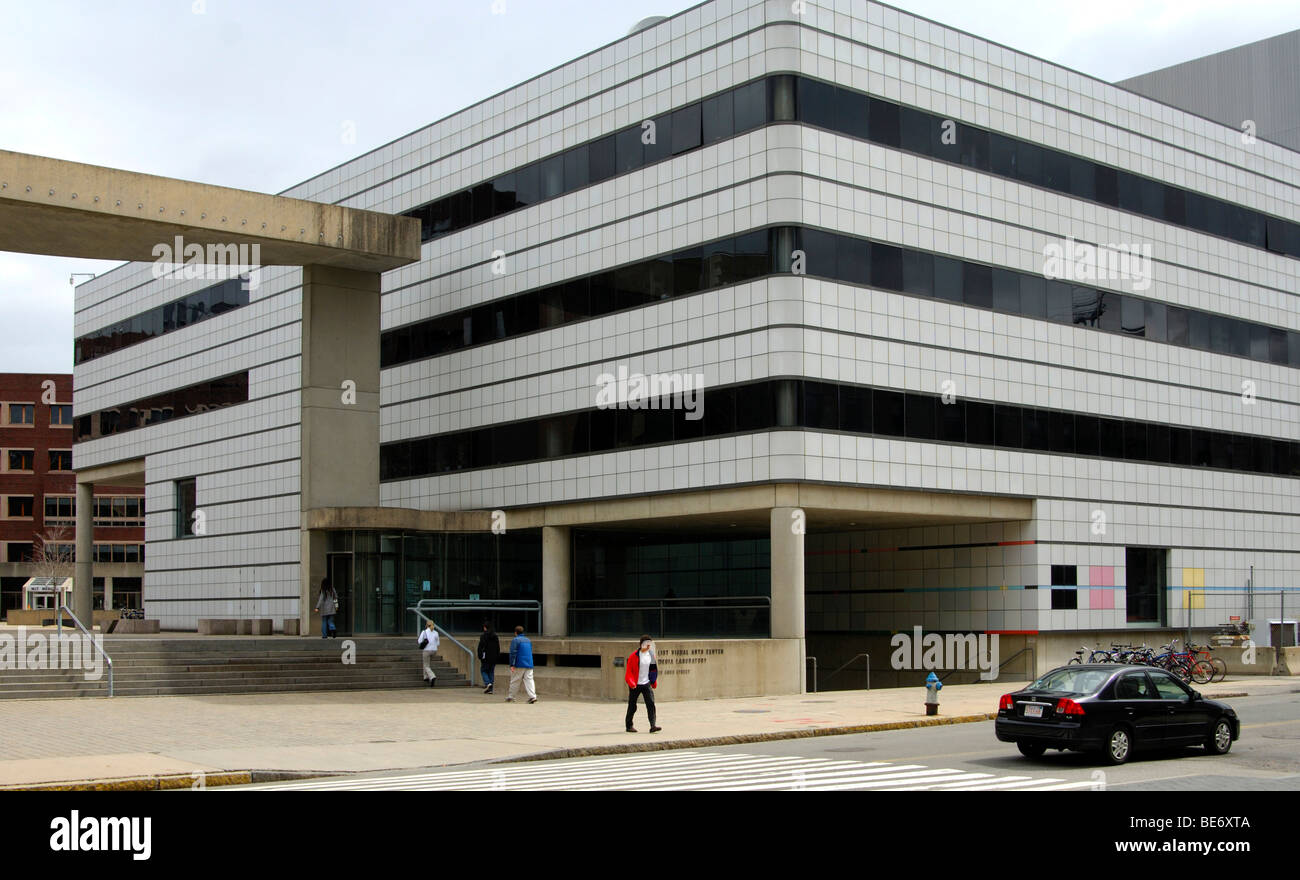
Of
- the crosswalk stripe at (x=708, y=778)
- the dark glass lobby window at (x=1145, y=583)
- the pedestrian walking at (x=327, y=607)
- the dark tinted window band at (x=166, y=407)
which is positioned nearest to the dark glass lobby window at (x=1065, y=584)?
the dark glass lobby window at (x=1145, y=583)

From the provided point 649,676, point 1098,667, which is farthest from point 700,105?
point 1098,667

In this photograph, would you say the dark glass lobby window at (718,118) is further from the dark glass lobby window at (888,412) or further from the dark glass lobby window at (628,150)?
the dark glass lobby window at (888,412)

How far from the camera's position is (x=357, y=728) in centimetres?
2456

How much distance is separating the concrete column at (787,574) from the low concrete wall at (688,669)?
515 mm

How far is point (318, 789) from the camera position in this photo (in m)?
16.3

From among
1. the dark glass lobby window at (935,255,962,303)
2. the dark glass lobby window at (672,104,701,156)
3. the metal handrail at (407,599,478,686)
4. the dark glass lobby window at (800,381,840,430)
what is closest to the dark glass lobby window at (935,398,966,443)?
the dark glass lobby window at (935,255,962,303)

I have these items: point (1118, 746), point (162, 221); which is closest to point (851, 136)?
point (162, 221)

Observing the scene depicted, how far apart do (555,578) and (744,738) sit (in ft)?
64.1

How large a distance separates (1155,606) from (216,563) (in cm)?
3769

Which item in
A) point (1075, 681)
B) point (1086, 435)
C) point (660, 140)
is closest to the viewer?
point (1075, 681)

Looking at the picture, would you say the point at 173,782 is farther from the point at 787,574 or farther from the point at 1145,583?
the point at 1145,583

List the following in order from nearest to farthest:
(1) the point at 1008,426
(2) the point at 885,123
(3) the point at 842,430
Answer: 1. (3) the point at 842,430
2. (2) the point at 885,123
3. (1) the point at 1008,426

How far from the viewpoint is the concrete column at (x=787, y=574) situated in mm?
34094

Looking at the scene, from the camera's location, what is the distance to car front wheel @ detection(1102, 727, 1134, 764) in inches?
719
